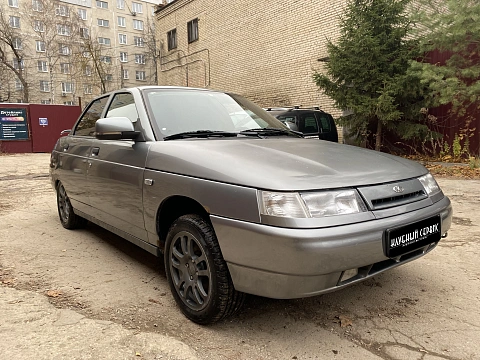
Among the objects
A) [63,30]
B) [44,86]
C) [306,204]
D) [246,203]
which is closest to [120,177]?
[246,203]

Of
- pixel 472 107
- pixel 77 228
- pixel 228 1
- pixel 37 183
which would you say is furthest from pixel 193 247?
pixel 228 1

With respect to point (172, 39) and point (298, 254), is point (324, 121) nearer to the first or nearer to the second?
point (298, 254)

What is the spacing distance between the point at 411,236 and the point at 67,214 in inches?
150

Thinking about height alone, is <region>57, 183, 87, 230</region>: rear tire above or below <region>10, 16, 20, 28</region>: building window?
below

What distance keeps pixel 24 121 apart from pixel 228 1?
10.8 metres

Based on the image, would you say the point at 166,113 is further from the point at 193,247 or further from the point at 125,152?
the point at 193,247

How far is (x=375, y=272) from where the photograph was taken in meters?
2.02

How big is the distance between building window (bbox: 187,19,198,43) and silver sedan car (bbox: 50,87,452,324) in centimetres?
1630

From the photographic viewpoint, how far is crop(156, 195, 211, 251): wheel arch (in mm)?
2301

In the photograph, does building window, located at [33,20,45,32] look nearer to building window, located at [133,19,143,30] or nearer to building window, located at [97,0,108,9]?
building window, located at [97,0,108,9]

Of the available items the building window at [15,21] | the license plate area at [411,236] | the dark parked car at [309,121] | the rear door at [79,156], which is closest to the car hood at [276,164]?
the license plate area at [411,236]

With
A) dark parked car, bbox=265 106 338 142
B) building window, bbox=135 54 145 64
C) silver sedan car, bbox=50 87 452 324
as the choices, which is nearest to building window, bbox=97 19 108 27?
building window, bbox=135 54 145 64

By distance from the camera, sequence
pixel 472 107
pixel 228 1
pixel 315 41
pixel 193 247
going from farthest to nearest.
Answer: pixel 228 1 < pixel 315 41 < pixel 472 107 < pixel 193 247

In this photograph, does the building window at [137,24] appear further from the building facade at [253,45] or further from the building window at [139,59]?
the building facade at [253,45]
